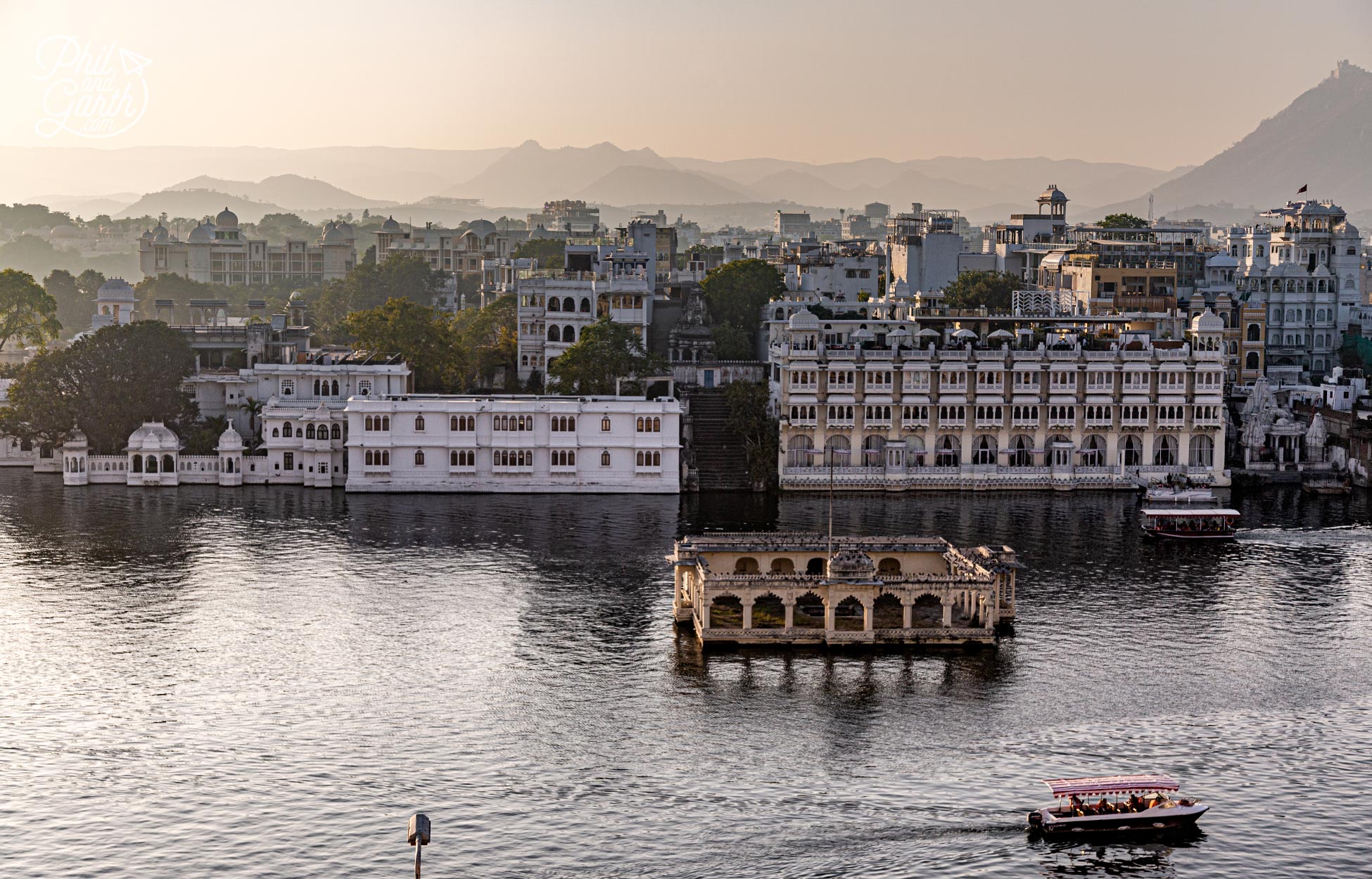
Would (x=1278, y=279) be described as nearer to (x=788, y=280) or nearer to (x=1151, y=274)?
(x=1151, y=274)

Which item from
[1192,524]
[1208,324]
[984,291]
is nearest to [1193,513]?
[1192,524]

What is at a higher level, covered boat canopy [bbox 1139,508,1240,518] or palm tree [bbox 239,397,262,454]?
palm tree [bbox 239,397,262,454]

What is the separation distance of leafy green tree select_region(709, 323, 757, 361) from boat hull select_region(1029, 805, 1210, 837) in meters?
77.7

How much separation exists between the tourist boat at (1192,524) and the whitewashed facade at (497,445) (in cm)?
2677

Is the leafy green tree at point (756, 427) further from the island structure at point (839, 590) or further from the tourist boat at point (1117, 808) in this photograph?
the tourist boat at point (1117, 808)

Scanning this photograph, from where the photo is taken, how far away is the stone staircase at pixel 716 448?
105 metres

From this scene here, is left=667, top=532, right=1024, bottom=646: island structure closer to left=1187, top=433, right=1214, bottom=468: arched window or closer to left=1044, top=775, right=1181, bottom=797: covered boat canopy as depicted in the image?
left=1044, top=775, right=1181, bottom=797: covered boat canopy

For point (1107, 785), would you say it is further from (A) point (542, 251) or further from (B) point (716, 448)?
(A) point (542, 251)

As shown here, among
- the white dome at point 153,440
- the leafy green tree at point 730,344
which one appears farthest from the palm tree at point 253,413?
the leafy green tree at point 730,344

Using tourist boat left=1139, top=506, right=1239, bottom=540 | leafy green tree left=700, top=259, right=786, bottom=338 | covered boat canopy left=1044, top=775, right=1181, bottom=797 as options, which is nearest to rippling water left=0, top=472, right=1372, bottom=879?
covered boat canopy left=1044, top=775, right=1181, bottom=797

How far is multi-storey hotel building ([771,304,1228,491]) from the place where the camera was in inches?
4232

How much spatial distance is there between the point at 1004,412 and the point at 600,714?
5419 cm

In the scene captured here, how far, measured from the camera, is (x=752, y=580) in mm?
69500

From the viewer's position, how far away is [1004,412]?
10869cm
